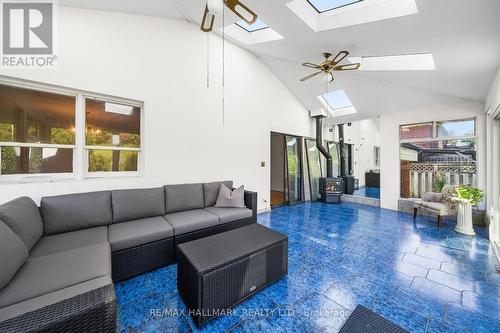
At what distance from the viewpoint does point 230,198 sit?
132 inches

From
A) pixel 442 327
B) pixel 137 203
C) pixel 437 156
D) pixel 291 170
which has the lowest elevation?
pixel 442 327

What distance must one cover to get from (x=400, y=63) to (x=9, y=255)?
5565mm

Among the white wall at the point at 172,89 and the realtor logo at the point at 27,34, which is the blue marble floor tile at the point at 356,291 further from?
the realtor logo at the point at 27,34

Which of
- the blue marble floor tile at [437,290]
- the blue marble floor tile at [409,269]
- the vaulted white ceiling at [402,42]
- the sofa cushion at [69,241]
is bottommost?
the blue marble floor tile at [437,290]

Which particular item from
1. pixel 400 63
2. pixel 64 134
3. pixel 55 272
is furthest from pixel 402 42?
pixel 64 134

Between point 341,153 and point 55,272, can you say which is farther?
point 341,153

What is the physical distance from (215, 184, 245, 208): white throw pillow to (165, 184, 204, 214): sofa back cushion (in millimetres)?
328

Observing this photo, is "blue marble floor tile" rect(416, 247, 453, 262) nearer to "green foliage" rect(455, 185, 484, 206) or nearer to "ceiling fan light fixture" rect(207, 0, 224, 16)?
"green foliage" rect(455, 185, 484, 206)

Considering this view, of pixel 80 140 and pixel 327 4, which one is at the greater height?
pixel 327 4

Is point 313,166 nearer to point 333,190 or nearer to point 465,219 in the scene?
point 333,190

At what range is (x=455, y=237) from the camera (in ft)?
10.8

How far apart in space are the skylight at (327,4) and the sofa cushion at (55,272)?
392 centimetres

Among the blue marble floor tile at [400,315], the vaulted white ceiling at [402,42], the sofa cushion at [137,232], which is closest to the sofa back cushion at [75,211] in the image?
A: the sofa cushion at [137,232]

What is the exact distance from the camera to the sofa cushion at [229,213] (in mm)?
2936
